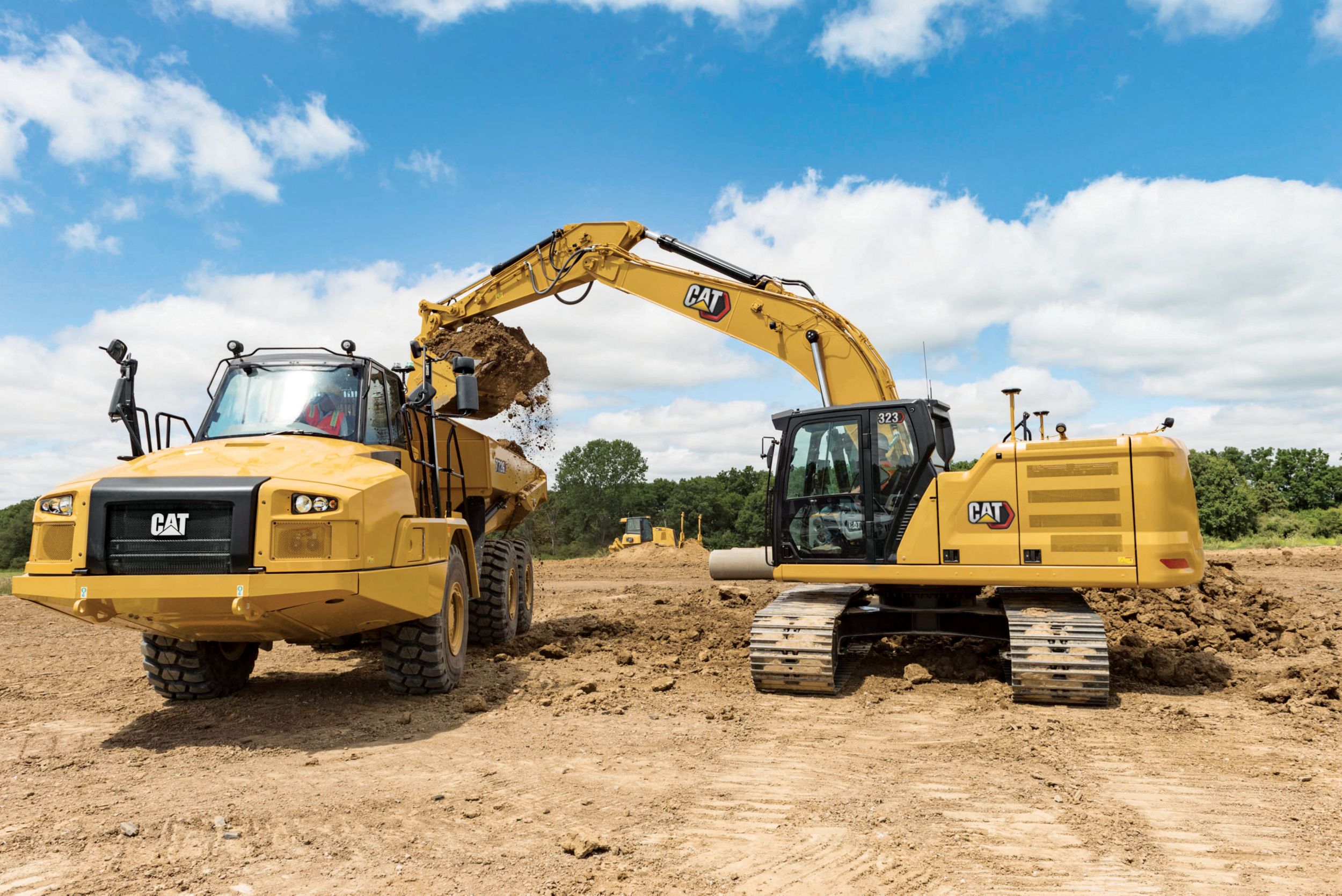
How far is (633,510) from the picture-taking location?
87000 millimetres

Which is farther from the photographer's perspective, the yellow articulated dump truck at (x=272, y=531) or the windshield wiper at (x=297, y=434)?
the windshield wiper at (x=297, y=434)

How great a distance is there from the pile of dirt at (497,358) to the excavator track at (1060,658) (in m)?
6.44

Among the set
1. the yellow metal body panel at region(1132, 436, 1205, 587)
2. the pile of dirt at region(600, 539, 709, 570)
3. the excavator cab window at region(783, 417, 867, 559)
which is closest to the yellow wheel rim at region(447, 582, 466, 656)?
the excavator cab window at region(783, 417, 867, 559)

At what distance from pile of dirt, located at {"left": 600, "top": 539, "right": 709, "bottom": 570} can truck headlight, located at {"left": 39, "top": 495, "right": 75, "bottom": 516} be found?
75.9ft

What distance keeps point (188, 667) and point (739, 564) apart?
5712mm

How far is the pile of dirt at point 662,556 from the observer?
29812mm

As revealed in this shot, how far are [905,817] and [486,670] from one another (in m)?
5.07

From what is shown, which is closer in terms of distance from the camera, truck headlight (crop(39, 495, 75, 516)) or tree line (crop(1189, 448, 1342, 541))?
truck headlight (crop(39, 495, 75, 516))

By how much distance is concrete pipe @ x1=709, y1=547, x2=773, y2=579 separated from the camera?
33.9ft

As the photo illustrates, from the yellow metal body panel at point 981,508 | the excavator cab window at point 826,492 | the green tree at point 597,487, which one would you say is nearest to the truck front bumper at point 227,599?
the excavator cab window at point 826,492

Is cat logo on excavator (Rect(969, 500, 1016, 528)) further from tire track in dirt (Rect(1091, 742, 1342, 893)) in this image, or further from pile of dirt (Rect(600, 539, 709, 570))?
pile of dirt (Rect(600, 539, 709, 570))

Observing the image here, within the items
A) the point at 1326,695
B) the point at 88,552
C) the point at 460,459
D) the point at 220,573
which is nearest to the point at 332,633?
the point at 220,573

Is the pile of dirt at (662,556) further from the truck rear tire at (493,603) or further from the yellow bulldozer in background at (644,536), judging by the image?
the truck rear tire at (493,603)

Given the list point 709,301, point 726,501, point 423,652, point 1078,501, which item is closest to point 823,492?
point 1078,501
